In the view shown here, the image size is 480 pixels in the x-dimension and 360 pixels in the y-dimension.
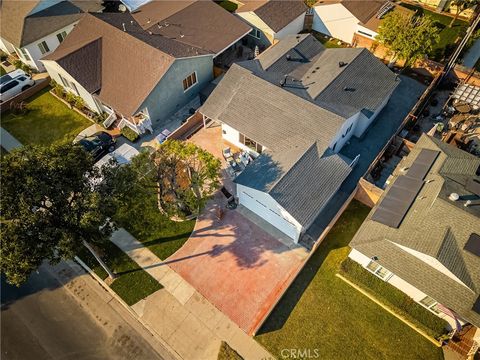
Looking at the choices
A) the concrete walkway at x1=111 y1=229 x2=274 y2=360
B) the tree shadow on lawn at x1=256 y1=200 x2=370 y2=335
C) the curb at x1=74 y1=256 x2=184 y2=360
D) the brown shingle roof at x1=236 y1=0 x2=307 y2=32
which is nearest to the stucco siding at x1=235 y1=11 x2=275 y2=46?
the brown shingle roof at x1=236 y1=0 x2=307 y2=32

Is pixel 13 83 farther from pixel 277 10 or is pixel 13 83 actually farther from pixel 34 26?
pixel 277 10

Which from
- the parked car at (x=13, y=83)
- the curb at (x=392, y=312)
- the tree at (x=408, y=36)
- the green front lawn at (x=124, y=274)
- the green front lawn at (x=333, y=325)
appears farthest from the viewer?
the parked car at (x=13, y=83)

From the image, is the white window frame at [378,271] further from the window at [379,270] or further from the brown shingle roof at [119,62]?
the brown shingle roof at [119,62]

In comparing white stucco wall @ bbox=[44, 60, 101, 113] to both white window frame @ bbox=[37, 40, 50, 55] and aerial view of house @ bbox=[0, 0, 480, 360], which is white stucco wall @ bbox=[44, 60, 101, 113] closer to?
aerial view of house @ bbox=[0, 0, 480, 360]

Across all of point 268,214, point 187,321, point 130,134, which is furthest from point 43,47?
point 187,321

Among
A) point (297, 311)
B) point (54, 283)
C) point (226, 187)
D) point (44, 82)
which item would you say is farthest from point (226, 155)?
point (44, 82)

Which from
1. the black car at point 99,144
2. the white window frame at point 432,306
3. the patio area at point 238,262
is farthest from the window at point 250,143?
the white window frame at point 432,306
